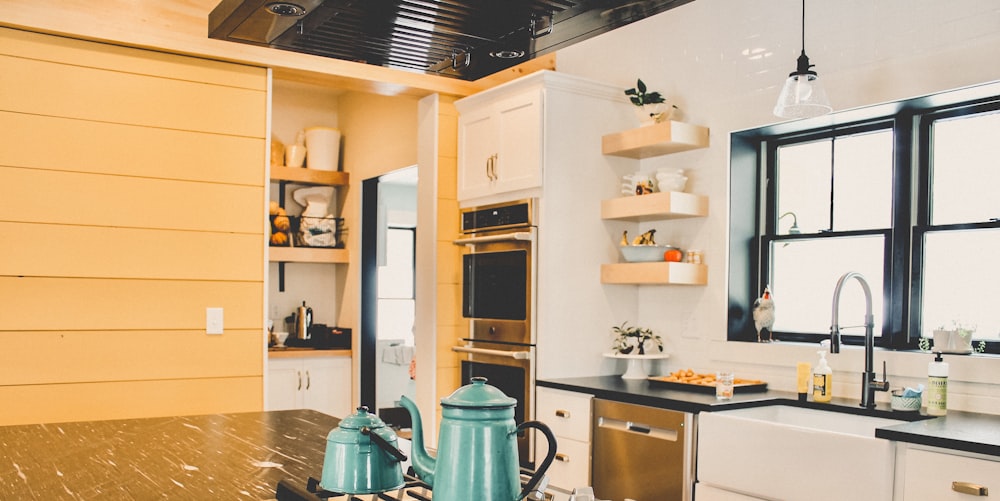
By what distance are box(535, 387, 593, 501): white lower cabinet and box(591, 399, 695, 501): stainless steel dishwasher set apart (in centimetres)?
6

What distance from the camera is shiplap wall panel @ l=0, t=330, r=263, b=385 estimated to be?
3424 mm

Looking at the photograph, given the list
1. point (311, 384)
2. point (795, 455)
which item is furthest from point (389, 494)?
point (311, 384)

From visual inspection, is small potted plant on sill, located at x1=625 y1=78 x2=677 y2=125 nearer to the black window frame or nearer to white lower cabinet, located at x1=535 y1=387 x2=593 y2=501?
the black window frame

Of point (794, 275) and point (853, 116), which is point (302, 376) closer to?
point (794, 275)

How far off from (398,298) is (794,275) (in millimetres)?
4392

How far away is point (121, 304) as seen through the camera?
3.63m

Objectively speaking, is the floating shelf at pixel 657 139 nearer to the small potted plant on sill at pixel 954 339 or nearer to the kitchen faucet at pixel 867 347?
the kitchen faucet at pixel 867 347

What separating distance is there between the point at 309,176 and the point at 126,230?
2.70 metres

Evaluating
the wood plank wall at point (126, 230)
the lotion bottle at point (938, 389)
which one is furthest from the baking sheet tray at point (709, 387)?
the wood plank wall at point (126, 230)

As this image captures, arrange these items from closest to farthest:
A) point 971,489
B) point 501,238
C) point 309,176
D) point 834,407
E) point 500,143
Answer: point 971,489 → point 834,407 → point 501,238 → point 500,143 → point 309,176

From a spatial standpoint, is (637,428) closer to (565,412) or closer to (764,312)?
(565,412)

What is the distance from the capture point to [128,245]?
366 cm

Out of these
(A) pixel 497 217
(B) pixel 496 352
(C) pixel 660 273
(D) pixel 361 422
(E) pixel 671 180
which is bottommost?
(B) pixel 496 352

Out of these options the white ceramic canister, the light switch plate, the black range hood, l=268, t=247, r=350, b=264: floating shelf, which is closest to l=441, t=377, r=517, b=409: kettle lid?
the black range hood
